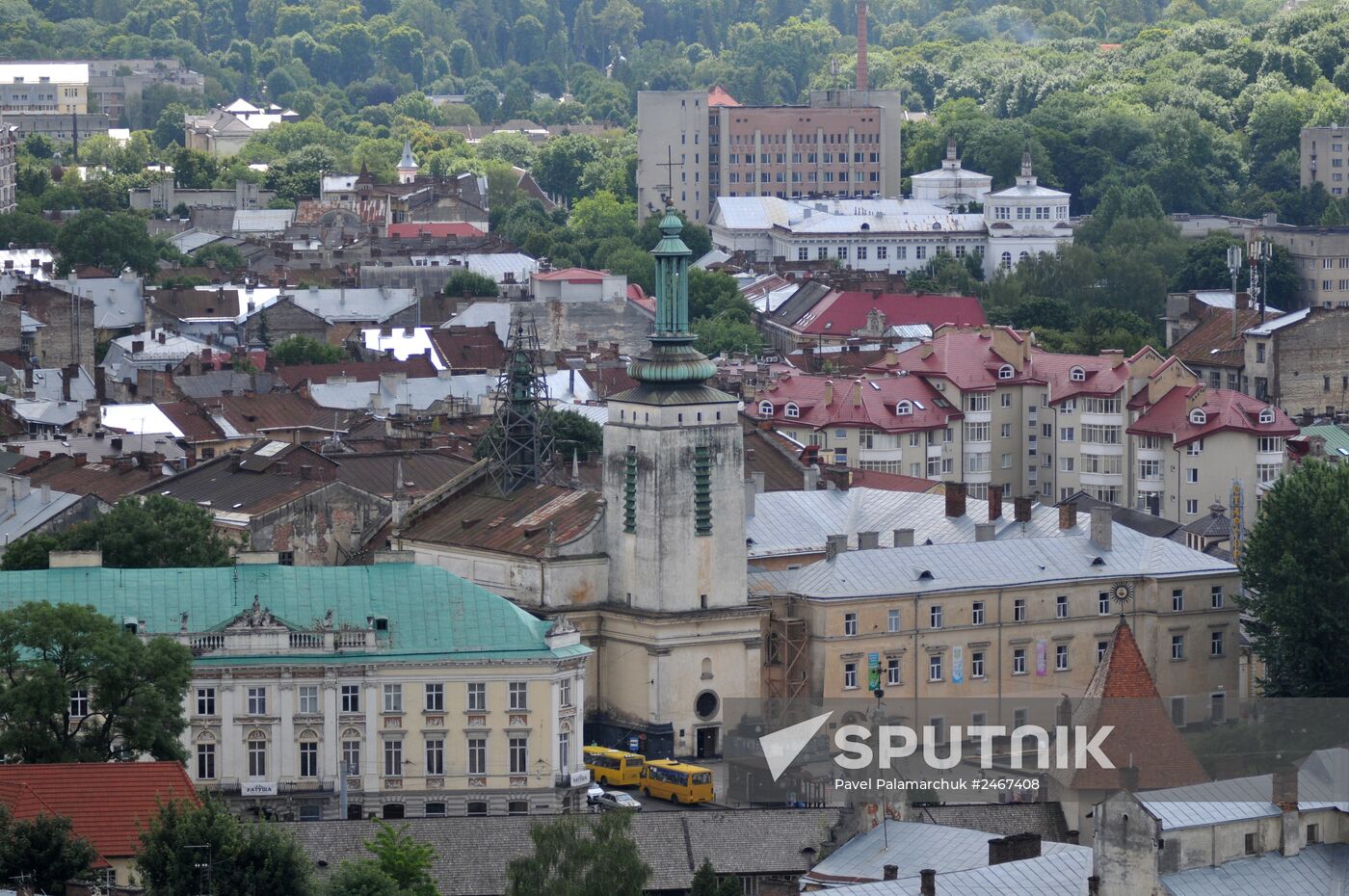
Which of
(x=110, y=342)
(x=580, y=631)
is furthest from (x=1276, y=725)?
(x=110, y=342)

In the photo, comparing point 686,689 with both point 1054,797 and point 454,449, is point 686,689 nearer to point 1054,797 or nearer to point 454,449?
point 1054,797

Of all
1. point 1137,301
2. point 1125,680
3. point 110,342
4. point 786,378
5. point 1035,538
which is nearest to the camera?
point 1125,680

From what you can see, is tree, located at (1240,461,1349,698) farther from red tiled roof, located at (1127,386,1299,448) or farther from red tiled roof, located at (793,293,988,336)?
red tiled roof, located at (793,293,988,336)

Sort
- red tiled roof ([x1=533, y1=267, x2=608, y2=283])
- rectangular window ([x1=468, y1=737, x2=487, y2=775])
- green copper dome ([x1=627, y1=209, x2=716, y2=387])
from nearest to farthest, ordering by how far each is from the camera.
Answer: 1. rectangular window ([x1=468, y1=737, x2=487, y2=775])
2. green copper dome ([x1=627, y1=209, x2=716, y2=387])
3. red tiled roof ([x1=533, y1=267, x2=608, y2=283])

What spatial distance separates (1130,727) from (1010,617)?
15.9m

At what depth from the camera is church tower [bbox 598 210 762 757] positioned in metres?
76.8

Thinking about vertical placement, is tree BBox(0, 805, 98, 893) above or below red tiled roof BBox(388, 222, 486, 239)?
below

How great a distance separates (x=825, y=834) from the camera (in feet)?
199

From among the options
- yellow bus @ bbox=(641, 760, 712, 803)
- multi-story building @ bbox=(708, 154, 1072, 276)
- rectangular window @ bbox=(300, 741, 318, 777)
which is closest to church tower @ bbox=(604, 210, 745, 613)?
yellow bus @ bbox=(641, 760, 712, 803)

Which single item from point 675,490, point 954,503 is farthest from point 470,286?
point 675,490

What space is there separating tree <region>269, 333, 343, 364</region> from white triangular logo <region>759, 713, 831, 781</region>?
56.2m

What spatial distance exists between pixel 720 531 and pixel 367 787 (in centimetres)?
1028

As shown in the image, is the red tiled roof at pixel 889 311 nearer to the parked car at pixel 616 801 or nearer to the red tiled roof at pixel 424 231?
the red tiled roof at pixel 424 231

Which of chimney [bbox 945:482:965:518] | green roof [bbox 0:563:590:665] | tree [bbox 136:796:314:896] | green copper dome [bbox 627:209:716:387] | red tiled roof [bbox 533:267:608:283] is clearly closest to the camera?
tree [bbox 136:796:314:896]
